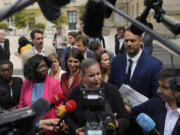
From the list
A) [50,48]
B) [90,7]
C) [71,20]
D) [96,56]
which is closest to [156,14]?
[90,7]

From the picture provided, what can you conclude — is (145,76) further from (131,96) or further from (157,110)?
(157,110)

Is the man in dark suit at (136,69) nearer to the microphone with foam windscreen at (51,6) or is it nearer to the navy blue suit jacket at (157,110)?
the navy blue suit jacket at (157,110)

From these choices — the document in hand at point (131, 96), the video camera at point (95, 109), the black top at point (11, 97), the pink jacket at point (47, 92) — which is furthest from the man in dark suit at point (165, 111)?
the black top at point (11, 97)

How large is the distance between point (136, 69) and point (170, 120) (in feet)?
2.28

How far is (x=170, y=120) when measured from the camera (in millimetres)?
2395

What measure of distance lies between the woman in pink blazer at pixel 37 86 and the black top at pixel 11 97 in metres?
0.70

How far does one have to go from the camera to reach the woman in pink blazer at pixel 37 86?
3059mm

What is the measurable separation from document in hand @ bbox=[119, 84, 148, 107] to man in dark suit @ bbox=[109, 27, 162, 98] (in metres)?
0.15

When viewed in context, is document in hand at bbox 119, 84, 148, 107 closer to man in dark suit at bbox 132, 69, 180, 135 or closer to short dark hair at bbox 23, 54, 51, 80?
man in dark suit at bbox 132, 69, 180, 135

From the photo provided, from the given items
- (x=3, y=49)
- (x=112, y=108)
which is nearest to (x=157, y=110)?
(x=112, y=108)

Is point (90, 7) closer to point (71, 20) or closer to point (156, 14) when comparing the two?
point (156, 14)

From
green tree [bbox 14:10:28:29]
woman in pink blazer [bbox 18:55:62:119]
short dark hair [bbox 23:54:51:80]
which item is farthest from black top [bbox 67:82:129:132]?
green tree [bbox 14:10:28:29]

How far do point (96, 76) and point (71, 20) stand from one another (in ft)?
141

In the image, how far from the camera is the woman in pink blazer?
306 centimetres
